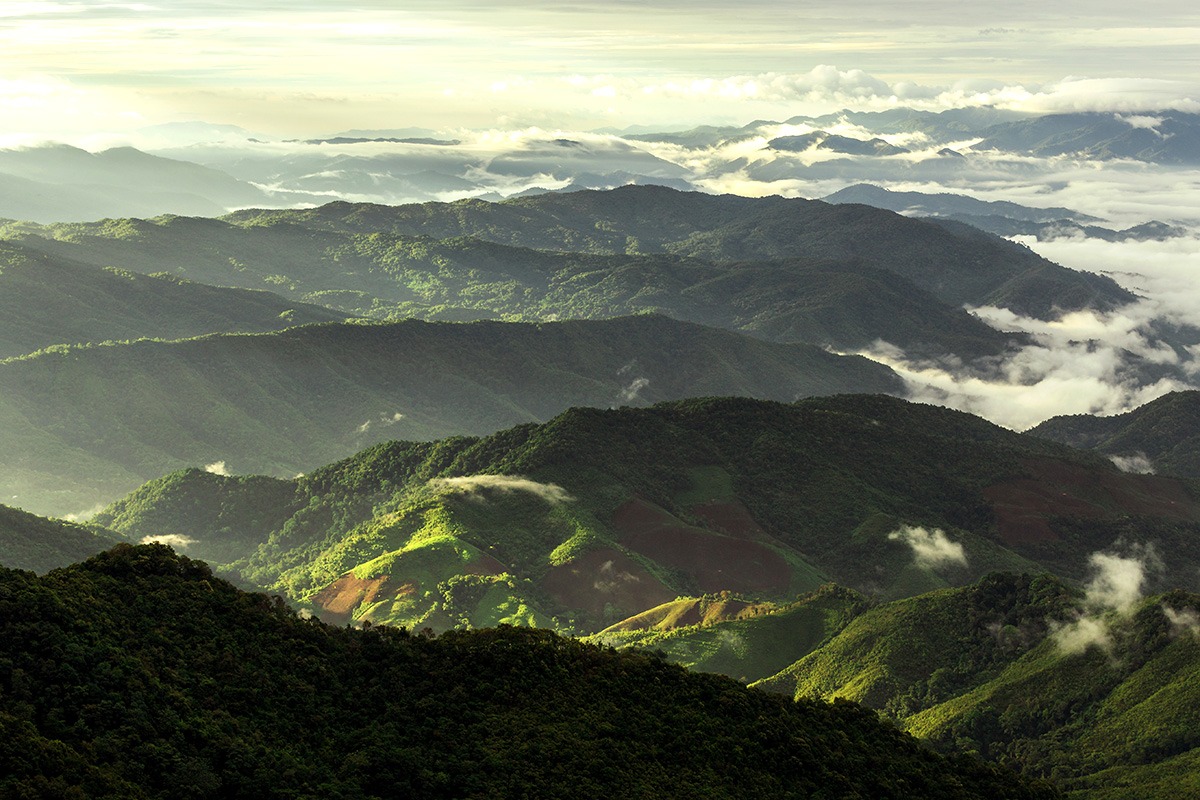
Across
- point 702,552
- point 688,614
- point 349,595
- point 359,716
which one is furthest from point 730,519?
point 359,716

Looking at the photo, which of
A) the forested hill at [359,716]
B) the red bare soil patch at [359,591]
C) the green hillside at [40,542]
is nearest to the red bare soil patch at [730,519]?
the red bare soil patch at [359,591]

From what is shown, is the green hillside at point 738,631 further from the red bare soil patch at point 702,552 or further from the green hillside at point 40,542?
the green hillside at point 40,542

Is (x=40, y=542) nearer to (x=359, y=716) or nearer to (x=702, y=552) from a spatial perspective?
(x=702, y=552)

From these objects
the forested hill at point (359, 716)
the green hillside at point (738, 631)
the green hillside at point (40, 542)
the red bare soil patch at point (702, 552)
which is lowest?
the red bare soil patch at point (702, 552)

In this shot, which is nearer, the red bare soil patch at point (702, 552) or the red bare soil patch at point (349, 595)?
the red bare soil patch at point (349, 595)

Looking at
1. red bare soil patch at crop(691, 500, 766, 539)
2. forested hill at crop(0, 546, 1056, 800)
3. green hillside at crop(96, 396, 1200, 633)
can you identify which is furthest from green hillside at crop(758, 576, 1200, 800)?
red bare soil patch at crop(691, 500, 766, 539)

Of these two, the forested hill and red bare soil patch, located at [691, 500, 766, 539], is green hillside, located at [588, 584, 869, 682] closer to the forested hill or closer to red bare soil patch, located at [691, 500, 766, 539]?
red bare soil patch, located at [691, 500, 766, 539]

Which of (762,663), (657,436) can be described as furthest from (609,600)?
(657,436)
